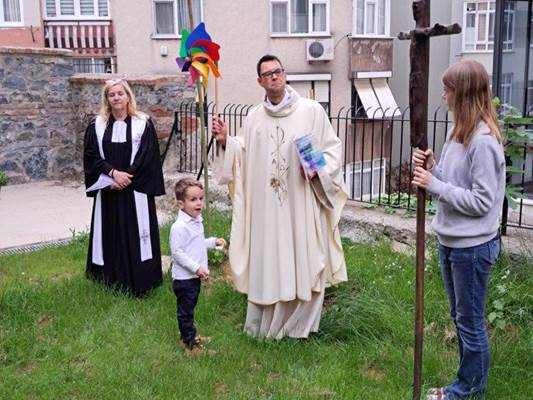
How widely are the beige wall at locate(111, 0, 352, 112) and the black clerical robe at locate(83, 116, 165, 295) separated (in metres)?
12.2

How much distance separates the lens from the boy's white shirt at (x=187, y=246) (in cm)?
457

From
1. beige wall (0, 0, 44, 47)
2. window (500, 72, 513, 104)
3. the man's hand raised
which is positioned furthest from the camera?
beige wall (0, 0, 44, 47)

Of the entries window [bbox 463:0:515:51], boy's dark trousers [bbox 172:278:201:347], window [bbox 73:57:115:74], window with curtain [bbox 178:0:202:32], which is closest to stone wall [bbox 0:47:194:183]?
boy's dark trousers [bbox 172:278:201:347]

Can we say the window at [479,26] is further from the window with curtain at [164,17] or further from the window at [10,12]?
the window at [10,12]

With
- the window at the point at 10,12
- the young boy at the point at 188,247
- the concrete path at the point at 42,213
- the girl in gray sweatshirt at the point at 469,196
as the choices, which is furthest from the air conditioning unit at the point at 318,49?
the girl in gray sweatshirt at the point at 469,196

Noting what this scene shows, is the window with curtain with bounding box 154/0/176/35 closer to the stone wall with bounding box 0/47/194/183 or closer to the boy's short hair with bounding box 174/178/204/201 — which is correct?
the stone wall with bounding box 0/47/194/183

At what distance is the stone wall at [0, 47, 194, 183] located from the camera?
10461 mm

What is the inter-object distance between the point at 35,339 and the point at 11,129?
22.1 feet

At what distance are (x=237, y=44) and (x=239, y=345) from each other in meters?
14.4

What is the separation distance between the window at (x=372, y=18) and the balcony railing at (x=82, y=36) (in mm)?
7269

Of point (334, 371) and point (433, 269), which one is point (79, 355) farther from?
point (433, 269)

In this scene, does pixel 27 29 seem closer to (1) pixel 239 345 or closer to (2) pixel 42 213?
(2) pixel 42 213

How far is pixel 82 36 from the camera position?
2075 cm

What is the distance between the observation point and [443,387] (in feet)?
13.3
